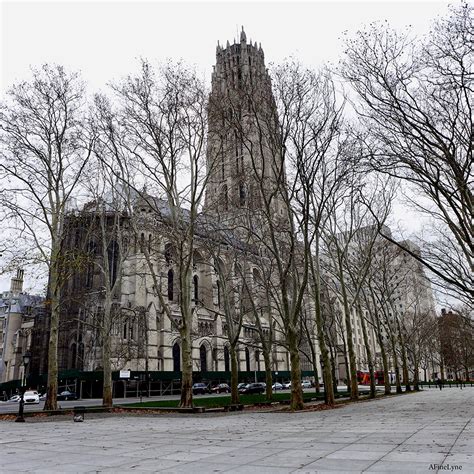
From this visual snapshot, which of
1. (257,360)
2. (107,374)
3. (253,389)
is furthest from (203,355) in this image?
(107,374)

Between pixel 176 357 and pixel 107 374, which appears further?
pixel 176 357

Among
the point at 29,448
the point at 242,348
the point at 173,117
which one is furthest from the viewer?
the point at 242,348

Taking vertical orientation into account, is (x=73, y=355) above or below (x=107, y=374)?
above

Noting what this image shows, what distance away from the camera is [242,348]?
2544 inches

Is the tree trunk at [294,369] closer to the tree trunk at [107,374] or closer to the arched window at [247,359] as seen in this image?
the tree trunk at [107,374]

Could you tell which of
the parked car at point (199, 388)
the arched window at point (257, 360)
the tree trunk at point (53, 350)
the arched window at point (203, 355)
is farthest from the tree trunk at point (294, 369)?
the arched window at point (257, 360)

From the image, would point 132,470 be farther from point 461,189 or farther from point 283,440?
point 461,189

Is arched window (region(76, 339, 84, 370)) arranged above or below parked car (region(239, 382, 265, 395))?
above

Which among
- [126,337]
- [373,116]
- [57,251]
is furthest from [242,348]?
[373,116]

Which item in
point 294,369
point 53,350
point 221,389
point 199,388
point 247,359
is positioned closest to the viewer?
point 294,369

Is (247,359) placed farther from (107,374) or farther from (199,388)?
(107,374)

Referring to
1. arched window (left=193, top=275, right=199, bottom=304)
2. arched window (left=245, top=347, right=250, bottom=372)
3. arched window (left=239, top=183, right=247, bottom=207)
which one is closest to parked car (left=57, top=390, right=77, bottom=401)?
arched window (left=193, top=275, right=199, bottom=304)

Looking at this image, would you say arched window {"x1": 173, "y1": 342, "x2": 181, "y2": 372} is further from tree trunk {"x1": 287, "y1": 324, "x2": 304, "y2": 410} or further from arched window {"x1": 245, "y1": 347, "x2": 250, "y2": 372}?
tree trunk {"x1": 287, "y1": 324, "x2": 304, "y2": 410}

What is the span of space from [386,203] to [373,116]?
1160 cm
